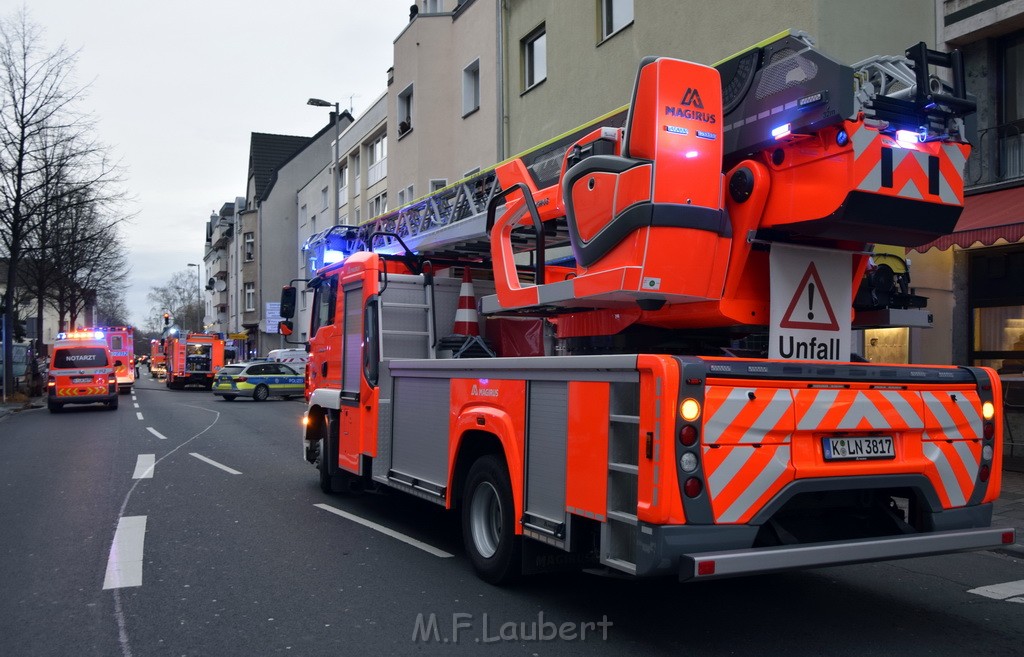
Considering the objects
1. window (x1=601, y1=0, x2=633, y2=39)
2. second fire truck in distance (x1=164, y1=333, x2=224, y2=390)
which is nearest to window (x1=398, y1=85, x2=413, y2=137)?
window (x1=601, y1=0, x2=633, y2=39)

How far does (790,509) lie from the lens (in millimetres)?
4730

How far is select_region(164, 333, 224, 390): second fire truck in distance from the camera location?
39188 mm

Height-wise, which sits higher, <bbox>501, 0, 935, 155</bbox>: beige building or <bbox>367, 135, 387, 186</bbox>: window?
<bbox>367, 135, 387, 186</bbox>: window

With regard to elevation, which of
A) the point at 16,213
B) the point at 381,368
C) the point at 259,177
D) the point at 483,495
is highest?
the point at 259,177

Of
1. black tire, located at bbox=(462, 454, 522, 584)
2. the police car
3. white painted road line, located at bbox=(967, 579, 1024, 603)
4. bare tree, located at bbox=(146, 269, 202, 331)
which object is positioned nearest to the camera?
black tire, located at bbox=(462, 454, 522, 584)

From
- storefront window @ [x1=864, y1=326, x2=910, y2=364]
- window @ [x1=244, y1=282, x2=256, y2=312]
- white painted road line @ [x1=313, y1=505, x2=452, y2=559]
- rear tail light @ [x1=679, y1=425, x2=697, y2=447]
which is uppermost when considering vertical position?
window @ [x1=244, y1=282, x2=256, y2=312]

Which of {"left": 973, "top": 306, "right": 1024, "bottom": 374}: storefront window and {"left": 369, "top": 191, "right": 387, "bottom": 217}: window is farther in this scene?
{"left": 369, "top": 191, "right": 387, "bottom": 217}: window

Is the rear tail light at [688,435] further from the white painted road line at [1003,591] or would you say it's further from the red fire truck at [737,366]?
the white painted road line at [1003,591]

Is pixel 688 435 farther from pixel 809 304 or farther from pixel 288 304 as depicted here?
pixel 288 304

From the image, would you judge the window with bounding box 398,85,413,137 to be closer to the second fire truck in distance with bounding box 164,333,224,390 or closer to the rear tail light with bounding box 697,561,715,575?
the second fire truck in distance with bounding box 164,333,224,390

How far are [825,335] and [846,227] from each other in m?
0.81

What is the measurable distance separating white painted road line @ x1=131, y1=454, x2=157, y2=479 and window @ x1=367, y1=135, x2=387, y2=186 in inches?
835

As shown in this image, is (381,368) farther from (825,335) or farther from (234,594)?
(825,335)

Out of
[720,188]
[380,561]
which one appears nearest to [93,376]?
[380,561]
